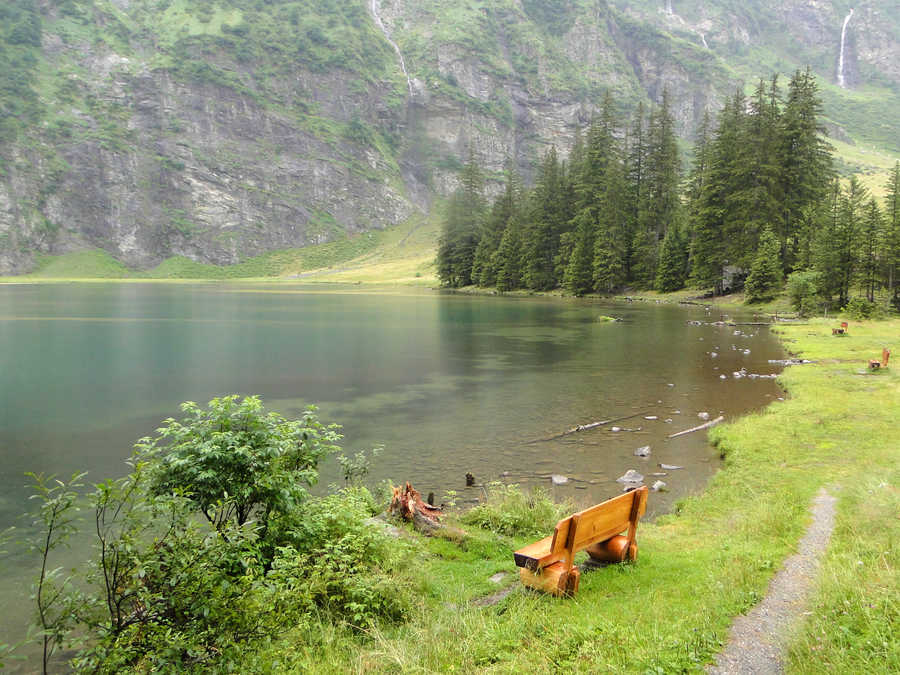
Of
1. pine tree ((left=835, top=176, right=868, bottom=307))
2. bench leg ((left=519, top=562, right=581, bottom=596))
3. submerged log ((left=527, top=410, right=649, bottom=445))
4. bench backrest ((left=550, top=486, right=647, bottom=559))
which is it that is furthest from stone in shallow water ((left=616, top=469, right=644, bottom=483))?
pine tree ((left=835, top=176, right=868, bottom=307))

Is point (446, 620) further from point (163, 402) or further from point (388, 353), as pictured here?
point (388, 353)

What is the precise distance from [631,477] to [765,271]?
170 ft

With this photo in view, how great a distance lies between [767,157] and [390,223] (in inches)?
5920

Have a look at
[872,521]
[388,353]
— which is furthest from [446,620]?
A: [388,353]

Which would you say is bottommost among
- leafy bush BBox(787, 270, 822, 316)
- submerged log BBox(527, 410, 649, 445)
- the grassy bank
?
Result: submerged log BBox(527, 410, 649, 445)

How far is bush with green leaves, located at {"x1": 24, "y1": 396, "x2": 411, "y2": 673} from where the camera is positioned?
15.0 ft

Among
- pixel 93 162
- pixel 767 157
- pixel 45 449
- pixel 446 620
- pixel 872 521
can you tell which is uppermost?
pixel 93 162

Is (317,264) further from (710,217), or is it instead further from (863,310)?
(863,310)

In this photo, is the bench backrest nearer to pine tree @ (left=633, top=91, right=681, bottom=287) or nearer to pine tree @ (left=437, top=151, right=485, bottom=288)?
pine tree @ (left=633, top=91, right=681, bottom=287)

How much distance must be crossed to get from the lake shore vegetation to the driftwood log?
14.6 inches

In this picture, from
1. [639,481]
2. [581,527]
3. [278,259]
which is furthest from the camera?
[278,259]

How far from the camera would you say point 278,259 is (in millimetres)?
176750

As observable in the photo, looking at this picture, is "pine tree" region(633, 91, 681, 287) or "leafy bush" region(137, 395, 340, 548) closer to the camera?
"leafy bush" region(137, 395, 340, 548)

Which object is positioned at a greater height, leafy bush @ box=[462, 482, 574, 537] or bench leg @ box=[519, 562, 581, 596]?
bench leg @ box=[519, 562, 581, 596]
